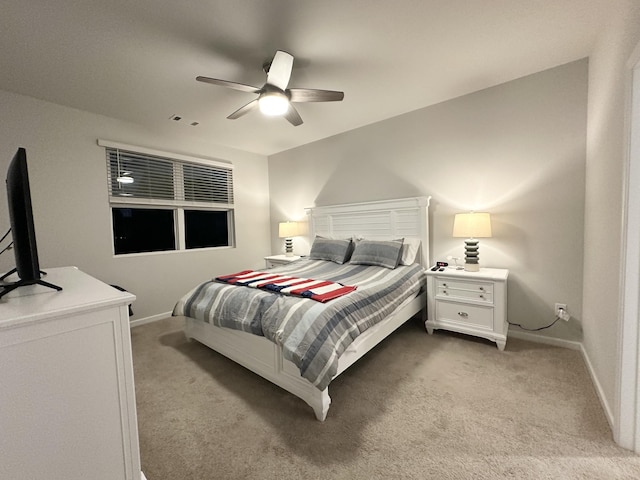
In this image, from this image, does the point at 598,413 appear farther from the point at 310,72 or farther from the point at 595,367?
the point at 310,72

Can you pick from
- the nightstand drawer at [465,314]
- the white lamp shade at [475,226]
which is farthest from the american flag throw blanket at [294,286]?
the white lamp shade at [475,226]

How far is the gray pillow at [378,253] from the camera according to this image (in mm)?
2891

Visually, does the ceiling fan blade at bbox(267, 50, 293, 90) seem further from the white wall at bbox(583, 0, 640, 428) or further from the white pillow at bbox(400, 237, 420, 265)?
the white pillow at bbox(400, 237, 420, 265)

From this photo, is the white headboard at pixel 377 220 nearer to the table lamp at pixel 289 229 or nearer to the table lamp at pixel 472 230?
the table lamp at pixel 289 229

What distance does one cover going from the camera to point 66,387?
2.92ft

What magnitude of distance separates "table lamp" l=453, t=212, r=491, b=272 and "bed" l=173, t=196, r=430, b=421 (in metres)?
0.49

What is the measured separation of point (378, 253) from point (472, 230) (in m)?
0.96

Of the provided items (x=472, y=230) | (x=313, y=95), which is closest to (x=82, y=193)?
(x=313, y=95)

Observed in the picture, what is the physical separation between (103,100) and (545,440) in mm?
4364

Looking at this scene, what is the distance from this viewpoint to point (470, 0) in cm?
158

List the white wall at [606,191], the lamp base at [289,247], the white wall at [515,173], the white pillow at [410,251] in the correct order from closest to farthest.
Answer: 1. the white wall at [606,191]
2. the white wall at [515,173]
3. the white pillow at [410,251]
4. the lamp base at [289,247]

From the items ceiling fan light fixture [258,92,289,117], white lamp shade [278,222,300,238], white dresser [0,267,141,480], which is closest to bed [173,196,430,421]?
white dresser [0,267,141,480]

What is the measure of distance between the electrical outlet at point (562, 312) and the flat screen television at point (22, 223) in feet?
11.5

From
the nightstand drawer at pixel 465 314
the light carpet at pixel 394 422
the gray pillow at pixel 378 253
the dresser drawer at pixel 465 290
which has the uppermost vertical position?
the gray pillow at pixel 378 253
